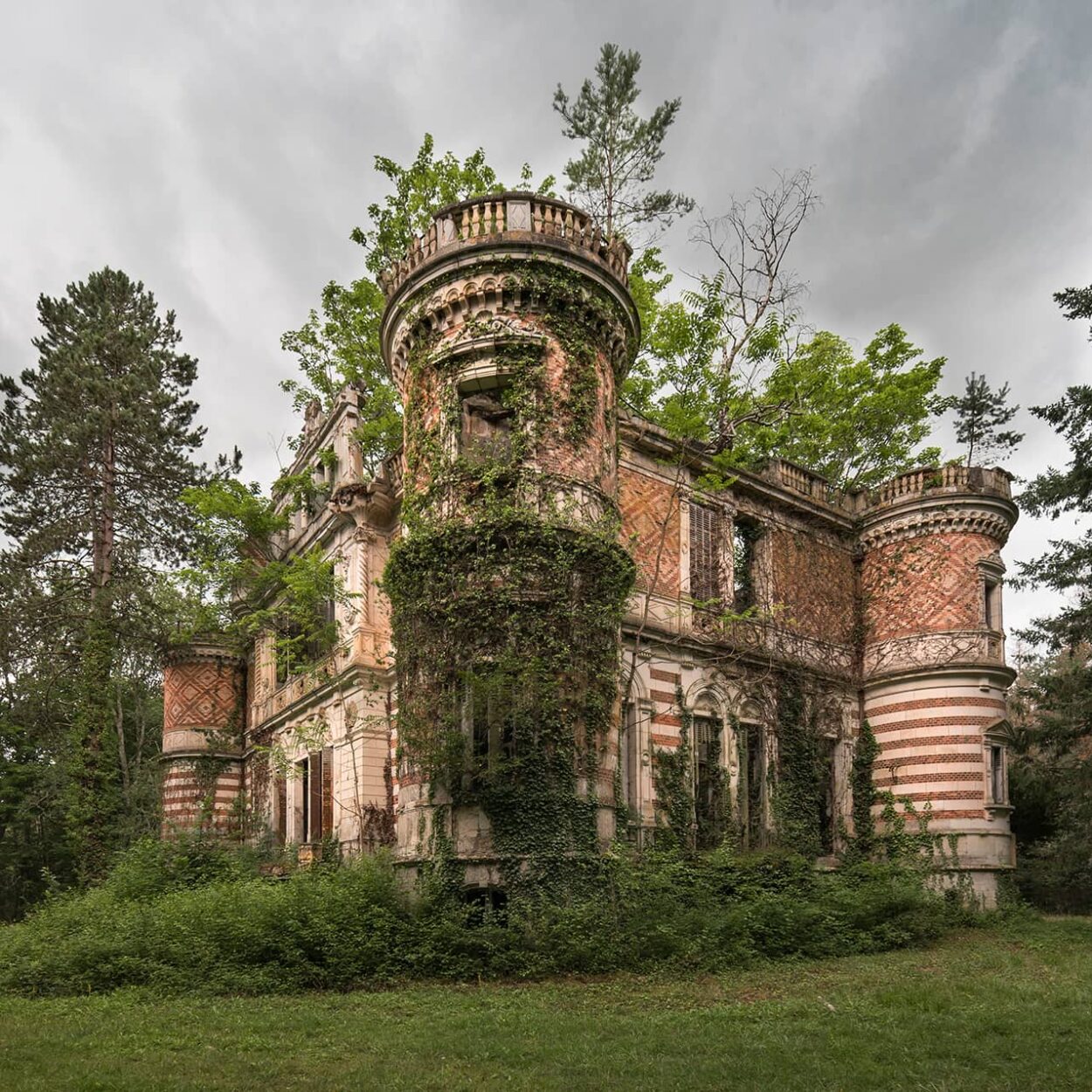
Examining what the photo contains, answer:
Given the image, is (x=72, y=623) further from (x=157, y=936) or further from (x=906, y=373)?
(x=906, y=373)

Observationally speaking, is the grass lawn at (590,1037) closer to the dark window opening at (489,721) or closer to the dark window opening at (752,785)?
the dark window opening at (489,721)

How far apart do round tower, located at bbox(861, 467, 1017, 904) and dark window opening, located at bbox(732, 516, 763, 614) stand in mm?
3522

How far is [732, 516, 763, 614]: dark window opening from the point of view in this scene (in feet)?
73.9

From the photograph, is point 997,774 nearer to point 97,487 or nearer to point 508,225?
point 508,225

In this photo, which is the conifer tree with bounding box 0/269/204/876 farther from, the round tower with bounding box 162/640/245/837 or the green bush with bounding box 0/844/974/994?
the green bush with bounding box 0/844/974/994

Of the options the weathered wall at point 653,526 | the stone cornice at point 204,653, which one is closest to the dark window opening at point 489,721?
the weathered wall at point 653,526

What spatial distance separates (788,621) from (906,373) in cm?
1272

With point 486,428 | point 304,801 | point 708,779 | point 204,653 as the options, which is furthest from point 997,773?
point 204,653

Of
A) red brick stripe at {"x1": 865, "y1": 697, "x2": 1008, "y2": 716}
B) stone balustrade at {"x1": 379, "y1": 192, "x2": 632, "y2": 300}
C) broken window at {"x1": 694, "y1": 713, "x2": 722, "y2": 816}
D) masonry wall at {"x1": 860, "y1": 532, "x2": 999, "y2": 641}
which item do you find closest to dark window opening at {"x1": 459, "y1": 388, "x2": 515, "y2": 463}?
stone balustrade at {"x1": 379, "y1": 192, "x2": 632, "y2": 300}

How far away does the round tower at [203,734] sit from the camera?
2873cm

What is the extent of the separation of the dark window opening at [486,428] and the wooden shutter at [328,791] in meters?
8.70

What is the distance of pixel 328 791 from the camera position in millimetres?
21688

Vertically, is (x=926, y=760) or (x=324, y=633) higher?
(x=324, y=633)

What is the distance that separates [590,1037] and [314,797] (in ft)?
48.2
